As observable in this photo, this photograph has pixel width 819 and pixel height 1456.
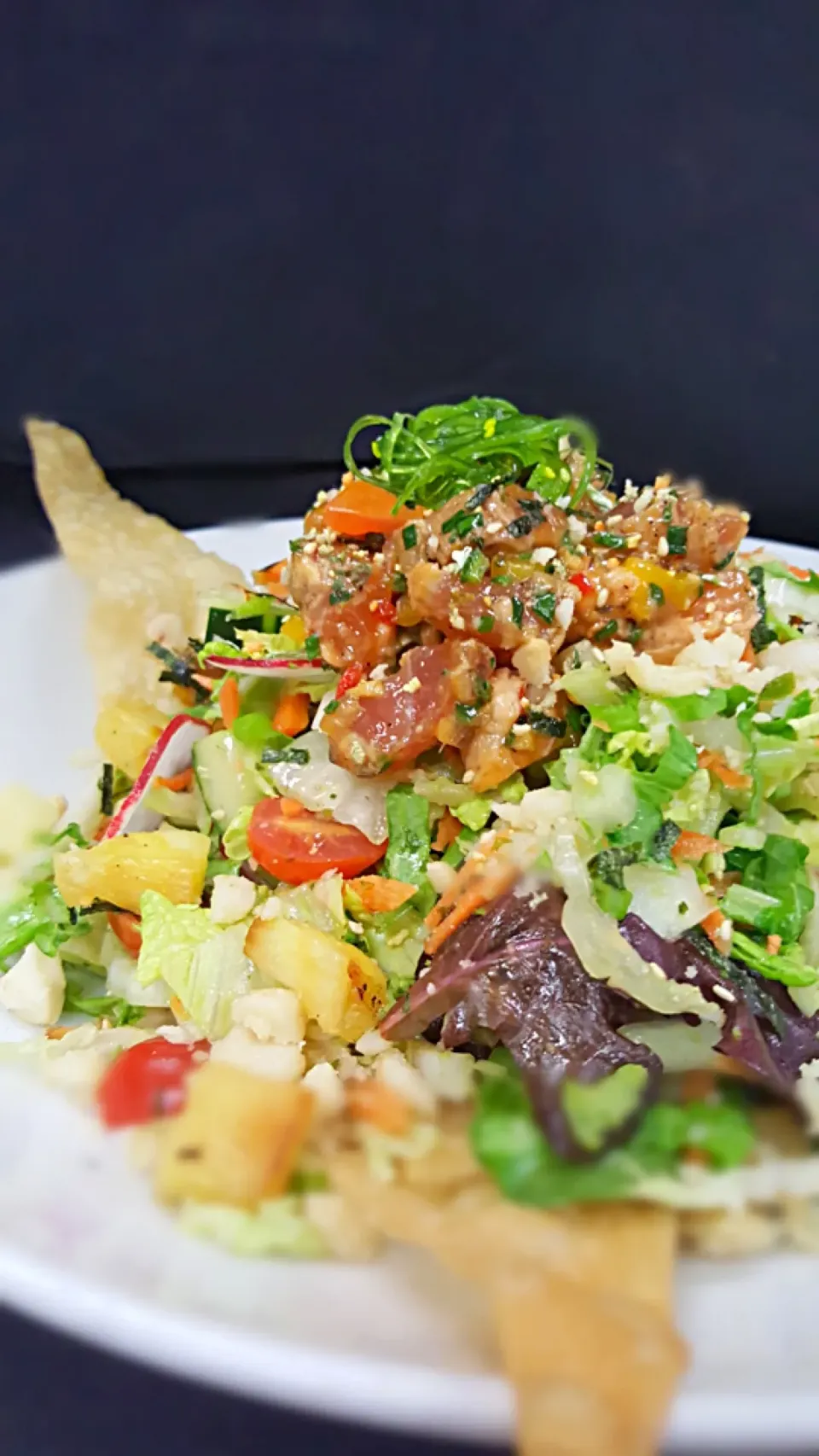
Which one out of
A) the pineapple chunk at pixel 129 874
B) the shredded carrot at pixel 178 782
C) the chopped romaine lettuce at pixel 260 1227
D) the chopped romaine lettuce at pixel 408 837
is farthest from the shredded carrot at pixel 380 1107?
the shredded carrot at pixel 178 782

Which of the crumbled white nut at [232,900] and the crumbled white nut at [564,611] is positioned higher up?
the crumbled white nut at [564,611]

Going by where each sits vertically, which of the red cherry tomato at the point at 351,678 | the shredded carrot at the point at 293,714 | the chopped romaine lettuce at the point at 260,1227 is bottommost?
the chopped romaine lettuce at the point at 260,1227

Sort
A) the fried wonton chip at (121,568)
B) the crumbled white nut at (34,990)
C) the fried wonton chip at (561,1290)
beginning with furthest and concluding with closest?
the fried wonton chip at (121,568)
the crumbled white nut at (34,990)
the fried wonton chip at (561,1290)

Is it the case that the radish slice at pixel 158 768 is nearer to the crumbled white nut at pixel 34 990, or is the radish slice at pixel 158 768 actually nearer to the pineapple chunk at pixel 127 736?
the pineapple chunk at pixel 127 736

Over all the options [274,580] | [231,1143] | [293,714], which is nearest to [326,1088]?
[231,1143]

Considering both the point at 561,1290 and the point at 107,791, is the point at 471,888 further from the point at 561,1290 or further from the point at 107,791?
the point at 107,791

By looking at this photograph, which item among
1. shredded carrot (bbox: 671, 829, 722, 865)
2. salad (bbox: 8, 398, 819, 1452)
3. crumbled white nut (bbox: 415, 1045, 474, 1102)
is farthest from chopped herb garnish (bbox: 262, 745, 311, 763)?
shredded carrot (bbox: 671, 829, 722, 865)
